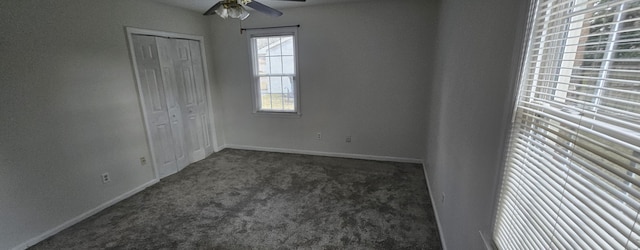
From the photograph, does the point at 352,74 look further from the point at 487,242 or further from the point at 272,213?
the point at 487,242

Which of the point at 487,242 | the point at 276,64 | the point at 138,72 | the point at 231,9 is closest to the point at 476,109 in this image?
the point at 487,242

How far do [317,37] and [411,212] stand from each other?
2.71 m

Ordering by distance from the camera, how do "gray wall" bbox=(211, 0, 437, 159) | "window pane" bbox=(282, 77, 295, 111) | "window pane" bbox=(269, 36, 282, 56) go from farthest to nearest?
"window pane" bbox=(282, 77, 295, 111), "window pane" bbox=(269, 36, 282, 56), "gray wall" bbox=(211, 0, 437, 159)

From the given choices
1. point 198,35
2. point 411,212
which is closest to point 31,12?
point 198,35

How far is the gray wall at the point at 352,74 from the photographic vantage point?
3477 millimetres

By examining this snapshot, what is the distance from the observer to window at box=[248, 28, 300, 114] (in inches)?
156

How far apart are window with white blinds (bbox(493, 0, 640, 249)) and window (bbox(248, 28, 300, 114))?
11.2ft

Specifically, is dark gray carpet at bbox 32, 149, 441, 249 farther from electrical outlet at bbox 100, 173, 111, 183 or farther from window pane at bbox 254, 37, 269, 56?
window pane at bbox 254, 37, 269, 56

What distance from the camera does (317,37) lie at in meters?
3.77

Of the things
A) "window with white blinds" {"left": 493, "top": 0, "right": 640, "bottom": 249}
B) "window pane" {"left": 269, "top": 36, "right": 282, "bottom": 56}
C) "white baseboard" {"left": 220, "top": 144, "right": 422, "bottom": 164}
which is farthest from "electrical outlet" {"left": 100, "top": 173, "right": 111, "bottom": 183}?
"window with white blinds" {"left": 493, "top": 0, "right": 640, "bottom": 249}

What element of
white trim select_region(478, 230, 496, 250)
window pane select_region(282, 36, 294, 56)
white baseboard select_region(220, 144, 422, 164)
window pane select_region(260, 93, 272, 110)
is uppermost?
window pane select_region(282, 36, 294, 56)

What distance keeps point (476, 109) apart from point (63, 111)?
11.5 feet

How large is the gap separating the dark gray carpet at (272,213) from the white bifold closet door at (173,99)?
13.8 inches

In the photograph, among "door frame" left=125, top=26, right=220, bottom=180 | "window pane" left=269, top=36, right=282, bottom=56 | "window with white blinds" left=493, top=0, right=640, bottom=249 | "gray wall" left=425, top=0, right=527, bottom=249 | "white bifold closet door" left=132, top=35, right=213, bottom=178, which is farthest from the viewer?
"window pane" left=269, top=36, right=282, bottom=56
